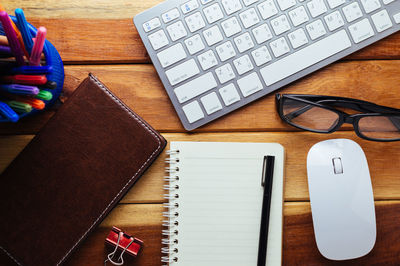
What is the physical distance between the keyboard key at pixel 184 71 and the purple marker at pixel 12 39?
25 centimetres

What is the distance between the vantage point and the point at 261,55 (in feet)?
2.18

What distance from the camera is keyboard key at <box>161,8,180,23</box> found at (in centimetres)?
66

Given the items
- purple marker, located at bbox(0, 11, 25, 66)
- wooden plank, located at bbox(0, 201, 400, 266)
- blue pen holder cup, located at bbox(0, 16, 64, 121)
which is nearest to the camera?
purple marker, located at bbox(0, 11, 25, 66)

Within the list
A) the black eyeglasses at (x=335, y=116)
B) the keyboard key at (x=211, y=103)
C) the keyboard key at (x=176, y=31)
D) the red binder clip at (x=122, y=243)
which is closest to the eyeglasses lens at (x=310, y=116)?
the black eyeglasses at (x=335, y=116)

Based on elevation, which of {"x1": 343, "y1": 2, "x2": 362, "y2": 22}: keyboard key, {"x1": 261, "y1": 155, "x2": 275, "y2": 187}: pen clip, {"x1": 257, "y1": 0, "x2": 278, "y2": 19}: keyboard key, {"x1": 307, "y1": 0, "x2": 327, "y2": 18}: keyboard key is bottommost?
{"x1": 261, "y1": 155, "x2": 275, "y2": 187}: pen clip

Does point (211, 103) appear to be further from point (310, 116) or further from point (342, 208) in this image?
point (342, 208)

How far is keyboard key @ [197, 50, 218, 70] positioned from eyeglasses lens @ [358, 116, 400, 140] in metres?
0.28

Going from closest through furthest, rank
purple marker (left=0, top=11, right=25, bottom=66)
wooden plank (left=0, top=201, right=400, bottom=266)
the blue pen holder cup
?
purple marker (left=0, top=11, right=25, bottom=66), the blue pen holder cup, wooden plank (left=0, top=201, right=400, bottom=266)

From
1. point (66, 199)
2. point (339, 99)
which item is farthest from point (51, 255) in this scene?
point (339, 99)

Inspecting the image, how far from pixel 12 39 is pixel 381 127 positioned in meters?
0.62

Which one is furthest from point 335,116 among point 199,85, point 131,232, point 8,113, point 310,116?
point 8,113

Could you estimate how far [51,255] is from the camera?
645mm

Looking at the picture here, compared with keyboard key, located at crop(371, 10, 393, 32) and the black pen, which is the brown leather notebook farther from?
keyboard key, located at crop(371, 10, 393, 32)

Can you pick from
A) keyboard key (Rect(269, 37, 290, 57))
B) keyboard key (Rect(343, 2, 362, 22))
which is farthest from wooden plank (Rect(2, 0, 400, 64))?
keyboard key (Rect(343, 2, 362, 22))
